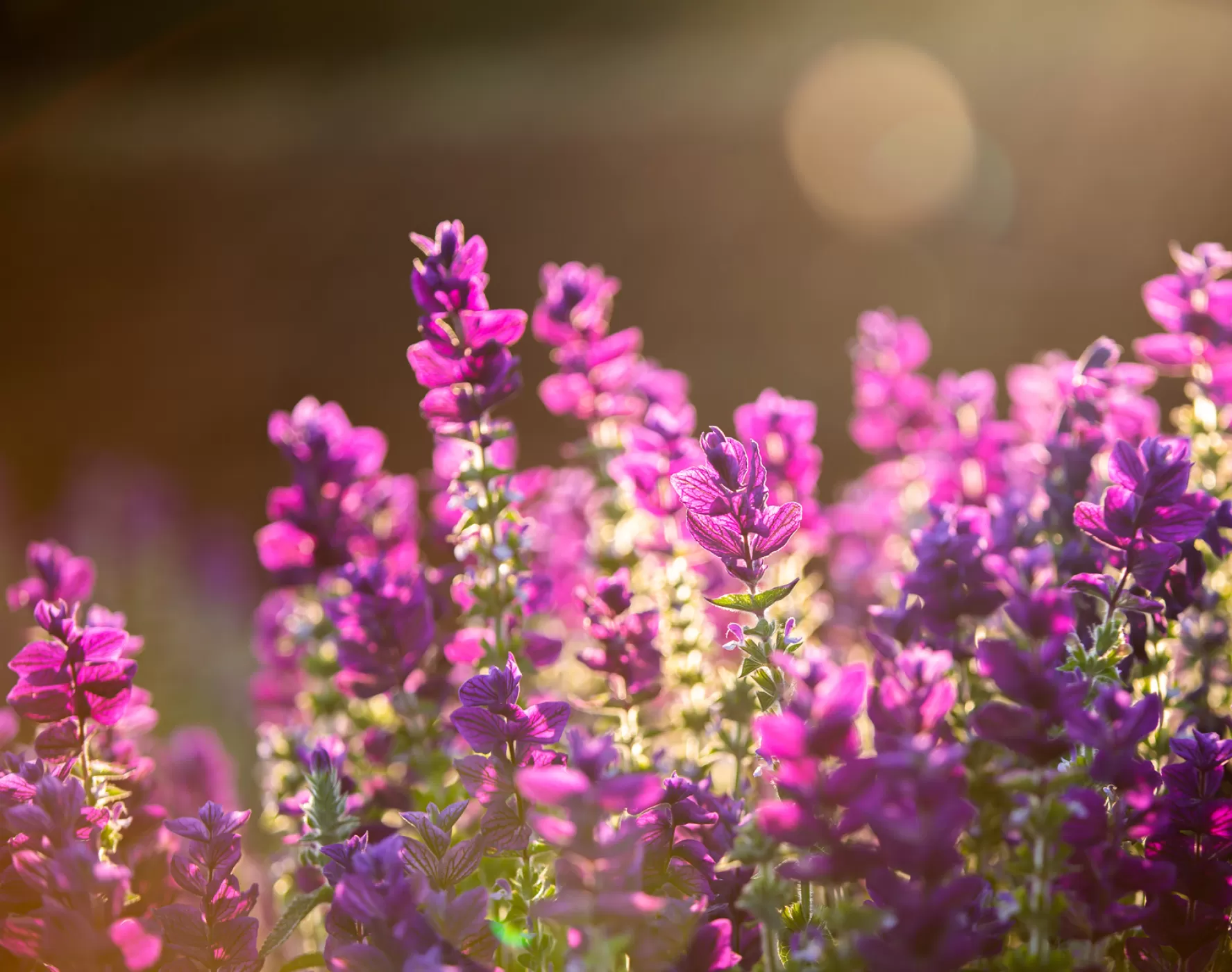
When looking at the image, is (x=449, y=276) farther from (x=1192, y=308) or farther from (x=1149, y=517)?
(x=1192, y=308)

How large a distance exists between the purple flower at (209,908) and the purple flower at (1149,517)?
98cm

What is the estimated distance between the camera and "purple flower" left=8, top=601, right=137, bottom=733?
1.13 metres

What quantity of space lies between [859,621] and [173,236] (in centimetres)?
525

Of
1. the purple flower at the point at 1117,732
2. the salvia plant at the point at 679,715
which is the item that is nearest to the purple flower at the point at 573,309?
the salvia plant at the point at 679,715

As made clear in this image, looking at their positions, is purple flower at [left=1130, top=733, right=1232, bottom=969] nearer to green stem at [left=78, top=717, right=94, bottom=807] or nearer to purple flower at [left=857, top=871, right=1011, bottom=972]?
purple flower at [left=857, top=871, right=1011, bottom=972]

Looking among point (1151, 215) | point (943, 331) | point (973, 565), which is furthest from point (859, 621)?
point (1151, 215)

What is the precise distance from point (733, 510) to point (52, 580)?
3.30 feet

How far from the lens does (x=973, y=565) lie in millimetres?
1150

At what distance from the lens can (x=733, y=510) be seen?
1020 millimetres

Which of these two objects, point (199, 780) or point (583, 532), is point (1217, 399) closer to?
point (583, 532)

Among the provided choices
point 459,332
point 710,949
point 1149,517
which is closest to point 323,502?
point 459,332

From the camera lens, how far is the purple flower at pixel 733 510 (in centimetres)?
102

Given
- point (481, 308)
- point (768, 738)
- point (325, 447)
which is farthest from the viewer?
point (325, 447)

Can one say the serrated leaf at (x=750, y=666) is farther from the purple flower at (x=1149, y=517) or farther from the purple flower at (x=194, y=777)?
the purple flower at (x=194, y=777)
